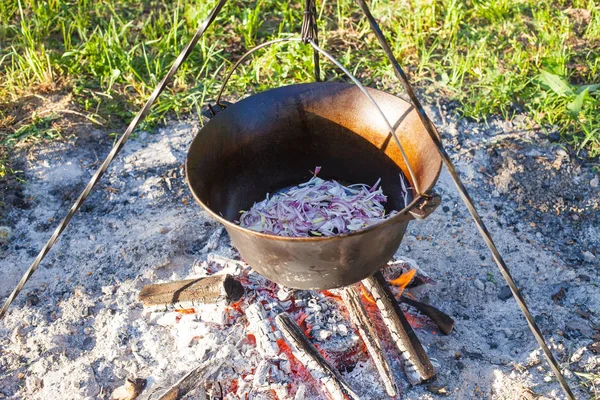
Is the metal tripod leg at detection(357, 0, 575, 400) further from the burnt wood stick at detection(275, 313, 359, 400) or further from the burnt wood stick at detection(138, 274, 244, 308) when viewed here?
the burnt wood stick at detection(138, 274, 244, 308)

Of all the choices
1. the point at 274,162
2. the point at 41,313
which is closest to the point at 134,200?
the point at 41,313

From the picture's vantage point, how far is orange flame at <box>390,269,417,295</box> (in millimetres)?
3154

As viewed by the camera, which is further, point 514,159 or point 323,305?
point 514,159

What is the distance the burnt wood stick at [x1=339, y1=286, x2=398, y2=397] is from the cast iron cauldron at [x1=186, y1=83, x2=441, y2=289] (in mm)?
369

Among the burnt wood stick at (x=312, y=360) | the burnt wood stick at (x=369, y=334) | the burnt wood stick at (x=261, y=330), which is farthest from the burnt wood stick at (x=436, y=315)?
the burnt wood stick at (x=261, y=330)

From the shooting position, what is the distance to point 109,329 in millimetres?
3182

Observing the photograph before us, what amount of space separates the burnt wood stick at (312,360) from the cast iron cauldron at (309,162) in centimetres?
33

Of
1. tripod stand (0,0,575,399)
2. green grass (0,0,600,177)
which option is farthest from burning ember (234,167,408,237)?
green grass (0,0,600,177)

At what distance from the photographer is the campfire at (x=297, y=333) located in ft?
9.04

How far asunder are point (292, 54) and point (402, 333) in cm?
263

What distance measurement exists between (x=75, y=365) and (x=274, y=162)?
1.46m

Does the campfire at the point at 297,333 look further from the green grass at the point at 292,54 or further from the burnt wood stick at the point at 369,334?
the green grass at the point at 292,54

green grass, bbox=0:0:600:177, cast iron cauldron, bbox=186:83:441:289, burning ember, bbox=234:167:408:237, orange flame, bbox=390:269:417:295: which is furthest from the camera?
green grass, bbox=0:0:600:177

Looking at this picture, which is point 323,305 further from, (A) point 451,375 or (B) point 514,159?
(B) point 514,159
